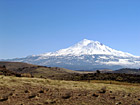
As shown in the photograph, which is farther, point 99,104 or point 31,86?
point 31,86

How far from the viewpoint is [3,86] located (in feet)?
78.2

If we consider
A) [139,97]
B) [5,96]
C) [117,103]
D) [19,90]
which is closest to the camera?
[5,96]

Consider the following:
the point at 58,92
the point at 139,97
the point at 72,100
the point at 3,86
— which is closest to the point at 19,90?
the point at 3,86

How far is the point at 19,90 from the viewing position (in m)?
23.0

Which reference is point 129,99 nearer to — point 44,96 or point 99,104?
point 99,104

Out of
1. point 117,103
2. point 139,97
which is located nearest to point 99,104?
point 117,103

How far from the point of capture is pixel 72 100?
827 inches

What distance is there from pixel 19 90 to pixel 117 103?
32.2 ft

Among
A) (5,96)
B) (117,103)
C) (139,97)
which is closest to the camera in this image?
(5,96)

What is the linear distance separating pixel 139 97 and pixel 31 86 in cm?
1214

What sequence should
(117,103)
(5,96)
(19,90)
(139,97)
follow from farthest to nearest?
(139,97), (19,90), (117,103), (5,96)

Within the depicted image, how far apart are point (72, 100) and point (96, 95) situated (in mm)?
3503

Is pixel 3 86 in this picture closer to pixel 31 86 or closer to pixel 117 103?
pixel 31 86

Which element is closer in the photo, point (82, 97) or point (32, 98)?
point (32, 98)
